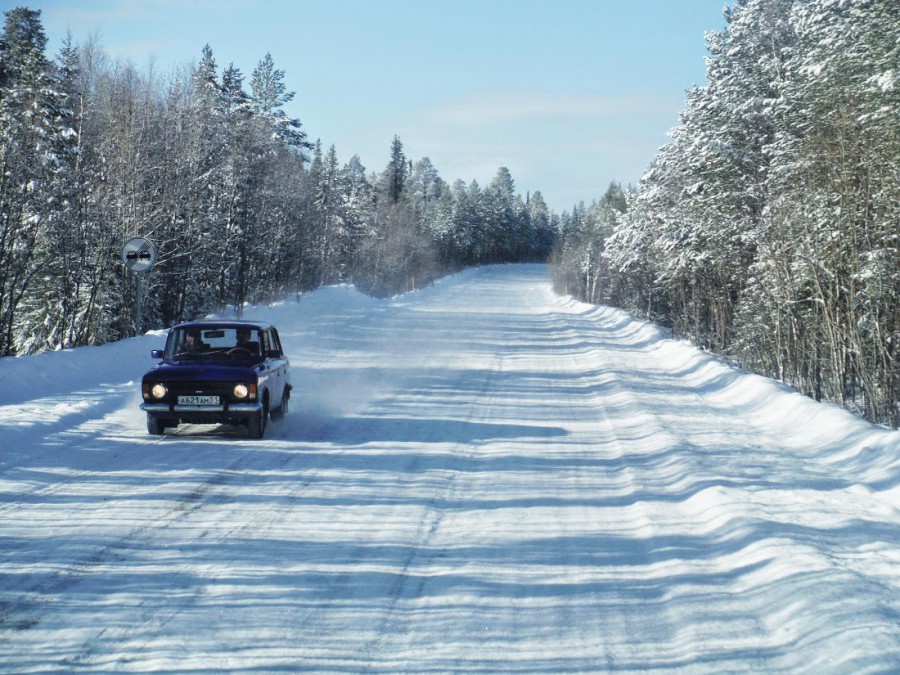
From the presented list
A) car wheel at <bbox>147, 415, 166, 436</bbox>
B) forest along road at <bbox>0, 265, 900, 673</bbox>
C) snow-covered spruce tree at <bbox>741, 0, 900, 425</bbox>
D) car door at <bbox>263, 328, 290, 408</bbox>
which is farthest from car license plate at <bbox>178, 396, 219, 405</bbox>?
snow-covered spruce tree at <bbox>741, 0, 900, 425</bbox>

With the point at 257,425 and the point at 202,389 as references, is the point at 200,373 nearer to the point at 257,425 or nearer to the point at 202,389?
the point at 202,389

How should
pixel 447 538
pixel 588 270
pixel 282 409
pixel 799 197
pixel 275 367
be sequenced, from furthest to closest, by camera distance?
1. pixel 588 270
2. pixel 799 197
3. pixel 282 409
4. pixel 275 367
5. pixel 447 538

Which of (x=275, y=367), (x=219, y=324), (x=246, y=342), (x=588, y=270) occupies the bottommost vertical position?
(x=275, y=367)

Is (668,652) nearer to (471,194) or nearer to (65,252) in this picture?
(65,252)

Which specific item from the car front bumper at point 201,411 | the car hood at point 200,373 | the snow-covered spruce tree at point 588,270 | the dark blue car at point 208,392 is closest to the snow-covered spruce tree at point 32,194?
the dark blue car at point 208,392

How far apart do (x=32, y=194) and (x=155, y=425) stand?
12.6 meters

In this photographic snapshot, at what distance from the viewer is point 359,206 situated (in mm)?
73812

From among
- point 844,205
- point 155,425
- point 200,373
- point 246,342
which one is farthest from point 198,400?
point 844,205

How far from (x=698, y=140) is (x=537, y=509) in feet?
80.6

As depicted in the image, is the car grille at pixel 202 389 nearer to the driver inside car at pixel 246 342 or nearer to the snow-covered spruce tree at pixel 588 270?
the driver inside car at pixel 246 342

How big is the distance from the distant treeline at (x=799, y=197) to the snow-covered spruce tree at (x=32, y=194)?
19.4 meters

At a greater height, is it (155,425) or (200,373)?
(200,373)

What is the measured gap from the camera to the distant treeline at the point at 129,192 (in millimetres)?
21228

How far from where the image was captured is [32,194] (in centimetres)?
1942
